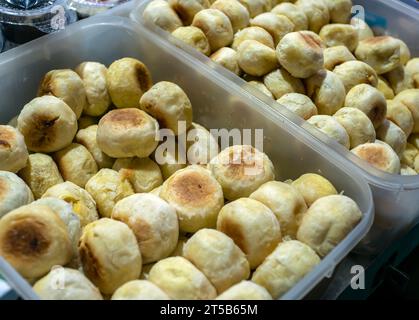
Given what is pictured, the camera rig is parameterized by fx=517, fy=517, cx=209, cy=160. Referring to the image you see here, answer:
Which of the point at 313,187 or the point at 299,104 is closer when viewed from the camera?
the point at 313,187

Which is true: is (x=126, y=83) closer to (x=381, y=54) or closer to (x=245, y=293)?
Result: (x=245, y=293)

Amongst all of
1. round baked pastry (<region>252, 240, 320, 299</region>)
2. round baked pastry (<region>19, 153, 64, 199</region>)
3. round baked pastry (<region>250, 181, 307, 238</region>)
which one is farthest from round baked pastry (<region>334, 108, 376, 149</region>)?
round baked pastry (<region>19, 153, 64, 199</region>)

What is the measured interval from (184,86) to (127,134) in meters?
0.28

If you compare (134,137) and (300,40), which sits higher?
(300,40)

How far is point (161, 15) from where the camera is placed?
125 cm

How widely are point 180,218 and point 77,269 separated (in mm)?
182

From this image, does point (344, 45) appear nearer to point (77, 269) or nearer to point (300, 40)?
point (300, 40)

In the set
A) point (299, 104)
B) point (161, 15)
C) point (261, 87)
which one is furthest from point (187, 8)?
point (299, 104)

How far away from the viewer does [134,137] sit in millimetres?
953

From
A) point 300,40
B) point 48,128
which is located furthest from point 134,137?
point 300,40

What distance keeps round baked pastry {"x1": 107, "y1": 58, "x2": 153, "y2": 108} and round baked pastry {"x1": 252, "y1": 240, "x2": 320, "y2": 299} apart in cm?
47

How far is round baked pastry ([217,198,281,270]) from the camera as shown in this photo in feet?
2.65

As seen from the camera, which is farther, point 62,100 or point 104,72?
point 104,72

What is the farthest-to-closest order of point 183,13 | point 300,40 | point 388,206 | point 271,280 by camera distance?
point 183,13, point 300,40, point 388,206, point 271,280
